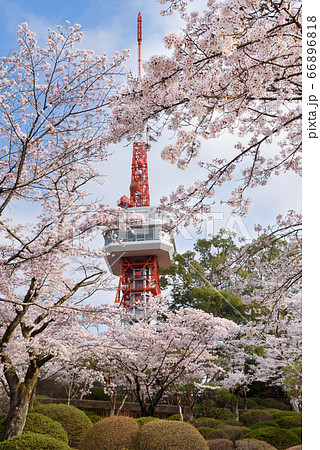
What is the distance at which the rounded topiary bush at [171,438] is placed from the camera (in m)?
5.72

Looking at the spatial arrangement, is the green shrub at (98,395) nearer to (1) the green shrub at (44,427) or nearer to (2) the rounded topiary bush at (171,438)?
(1) the green shrub at (44,427)

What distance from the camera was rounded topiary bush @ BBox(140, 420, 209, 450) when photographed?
5.72m

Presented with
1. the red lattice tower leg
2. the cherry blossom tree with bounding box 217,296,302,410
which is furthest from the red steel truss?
the cherry blossom tree with bounding box 217,296,302,410

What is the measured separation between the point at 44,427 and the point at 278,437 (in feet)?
14.5

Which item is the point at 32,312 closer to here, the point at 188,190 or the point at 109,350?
the point at 109,350

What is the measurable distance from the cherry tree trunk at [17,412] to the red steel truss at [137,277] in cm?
1465

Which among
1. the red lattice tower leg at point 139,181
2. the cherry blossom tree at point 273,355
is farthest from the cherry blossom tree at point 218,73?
the red lattice tower leg at point 139,181

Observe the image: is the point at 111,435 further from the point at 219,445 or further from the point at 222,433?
the point at 222,433

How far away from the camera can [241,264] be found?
4867 millimetres

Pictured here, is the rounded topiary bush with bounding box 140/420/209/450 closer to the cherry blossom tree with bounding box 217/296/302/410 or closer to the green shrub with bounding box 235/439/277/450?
the green shrub with bounding box 235/439/277/450

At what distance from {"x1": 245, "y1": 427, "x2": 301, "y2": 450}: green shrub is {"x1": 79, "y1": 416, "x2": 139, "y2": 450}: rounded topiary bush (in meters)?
2.70

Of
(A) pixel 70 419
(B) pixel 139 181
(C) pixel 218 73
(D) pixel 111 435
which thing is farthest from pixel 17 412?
(B) pixel 139 181

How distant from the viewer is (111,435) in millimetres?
6207
